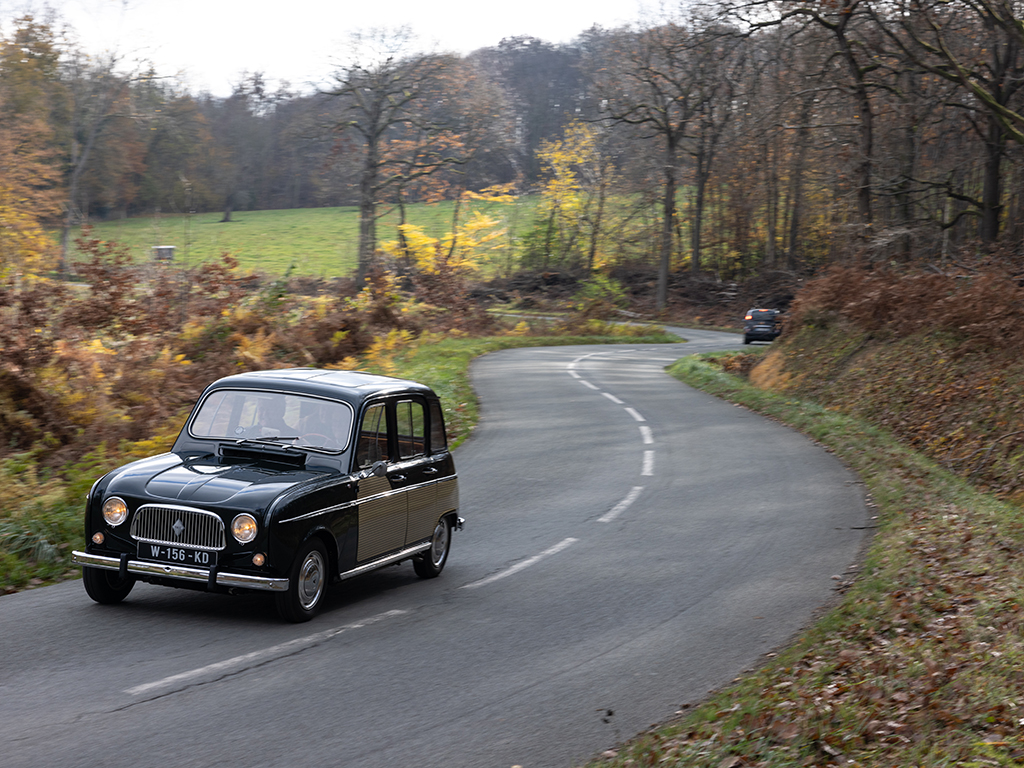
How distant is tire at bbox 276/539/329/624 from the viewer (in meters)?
7.06

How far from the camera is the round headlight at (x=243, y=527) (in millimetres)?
6839

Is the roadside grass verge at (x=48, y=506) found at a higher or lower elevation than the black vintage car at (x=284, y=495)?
lower

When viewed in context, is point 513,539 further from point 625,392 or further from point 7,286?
point 625,392

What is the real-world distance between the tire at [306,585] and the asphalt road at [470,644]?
0.14m

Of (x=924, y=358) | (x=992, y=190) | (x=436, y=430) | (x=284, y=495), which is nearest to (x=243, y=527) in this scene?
(x=284, y=495)

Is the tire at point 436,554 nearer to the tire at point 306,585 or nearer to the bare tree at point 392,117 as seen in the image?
the tire at point 306,585

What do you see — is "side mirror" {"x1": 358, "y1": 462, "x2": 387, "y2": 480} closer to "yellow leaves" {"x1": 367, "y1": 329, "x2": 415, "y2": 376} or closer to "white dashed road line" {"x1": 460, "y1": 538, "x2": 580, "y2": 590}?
"white dashed road line" {"x1": 460, "y1": 538, "x2": 580, "y2": 590}

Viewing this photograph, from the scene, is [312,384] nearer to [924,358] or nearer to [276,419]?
[276,419]

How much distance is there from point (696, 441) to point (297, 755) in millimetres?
14108

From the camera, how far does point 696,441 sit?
60.1 ft

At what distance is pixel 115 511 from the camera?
708 centimetres

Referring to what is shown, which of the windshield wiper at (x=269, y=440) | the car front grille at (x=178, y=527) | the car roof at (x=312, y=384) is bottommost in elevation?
the car front grille at (x=178, y=527)

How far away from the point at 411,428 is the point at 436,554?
125 cm

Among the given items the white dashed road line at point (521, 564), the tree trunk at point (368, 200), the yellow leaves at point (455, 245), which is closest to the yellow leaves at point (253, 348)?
the white dashed road line at point (521, 564)
